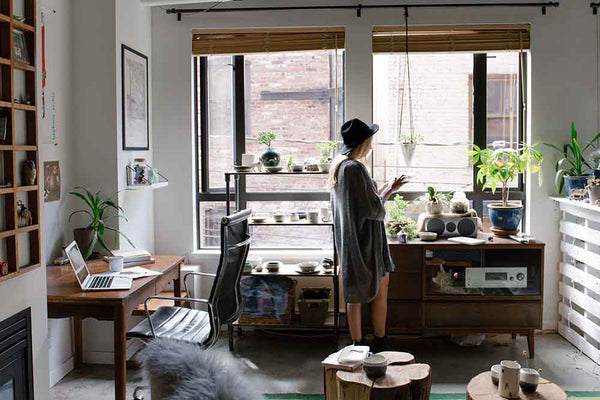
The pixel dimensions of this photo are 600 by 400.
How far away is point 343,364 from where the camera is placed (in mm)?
2957

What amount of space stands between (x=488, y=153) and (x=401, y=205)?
0.69 meters

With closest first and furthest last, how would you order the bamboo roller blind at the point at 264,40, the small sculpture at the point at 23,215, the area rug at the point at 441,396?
the small sculpture at the point at 23,215
the area rug at the point at 441,396
the bamboo roller blind at the point at 264,40

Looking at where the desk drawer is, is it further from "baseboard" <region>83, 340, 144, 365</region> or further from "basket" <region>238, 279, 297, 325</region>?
"baseboard" <region>83, 340, 144, 365</region>

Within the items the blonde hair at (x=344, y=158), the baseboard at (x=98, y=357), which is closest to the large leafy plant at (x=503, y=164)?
the blonde hair at (x=344, y=158)

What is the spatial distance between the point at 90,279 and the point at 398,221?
2070 mm

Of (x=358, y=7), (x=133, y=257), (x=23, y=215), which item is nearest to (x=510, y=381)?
(x=23, y=215)

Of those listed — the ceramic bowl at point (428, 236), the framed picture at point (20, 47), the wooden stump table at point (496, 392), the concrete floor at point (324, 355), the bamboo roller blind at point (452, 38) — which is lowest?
the concrete floor at point (324, 355)

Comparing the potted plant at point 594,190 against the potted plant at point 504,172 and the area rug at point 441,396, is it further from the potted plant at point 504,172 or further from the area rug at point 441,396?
the area rug at point 441,396

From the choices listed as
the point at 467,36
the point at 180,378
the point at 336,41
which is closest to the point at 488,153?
the point at 467,36

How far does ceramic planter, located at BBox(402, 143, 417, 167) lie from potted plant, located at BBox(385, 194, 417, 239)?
271 mm

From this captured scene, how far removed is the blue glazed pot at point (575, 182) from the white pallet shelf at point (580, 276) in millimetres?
97

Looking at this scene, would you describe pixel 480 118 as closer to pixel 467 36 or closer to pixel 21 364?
pixel 467 36

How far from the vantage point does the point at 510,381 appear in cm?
268

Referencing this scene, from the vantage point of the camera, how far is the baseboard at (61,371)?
12.9ft
